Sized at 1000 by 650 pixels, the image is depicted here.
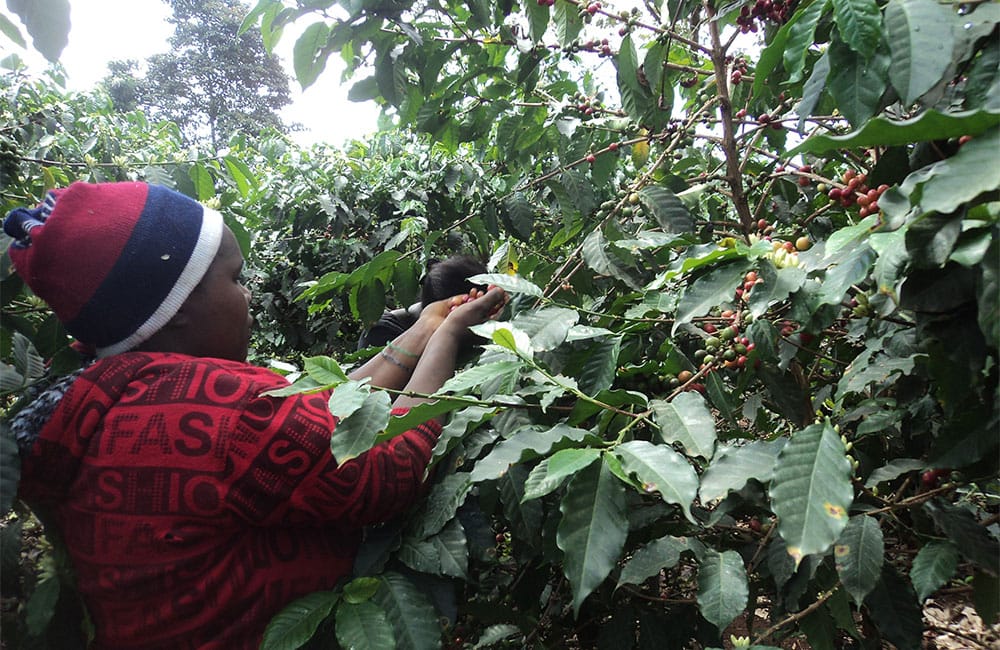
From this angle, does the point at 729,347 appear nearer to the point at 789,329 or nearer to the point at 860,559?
the point at 789,329

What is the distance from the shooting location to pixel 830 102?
149 centimetres

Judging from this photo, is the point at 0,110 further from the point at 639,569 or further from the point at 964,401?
the point at 964,401

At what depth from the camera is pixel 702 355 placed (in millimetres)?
1252

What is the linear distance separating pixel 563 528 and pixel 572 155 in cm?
127

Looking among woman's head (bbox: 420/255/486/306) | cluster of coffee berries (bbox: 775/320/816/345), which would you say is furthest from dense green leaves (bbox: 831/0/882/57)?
woman's head (bbox: 420/255/486/306)

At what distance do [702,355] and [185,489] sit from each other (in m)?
0.97

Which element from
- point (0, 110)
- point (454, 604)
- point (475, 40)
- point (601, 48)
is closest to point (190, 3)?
point (0, 110)

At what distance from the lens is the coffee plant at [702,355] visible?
2.52 feet

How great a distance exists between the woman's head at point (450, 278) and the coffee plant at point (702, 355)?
86mm

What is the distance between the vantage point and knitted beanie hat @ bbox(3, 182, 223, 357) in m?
1.05

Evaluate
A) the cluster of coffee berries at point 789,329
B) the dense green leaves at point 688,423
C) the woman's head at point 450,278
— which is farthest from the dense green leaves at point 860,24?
the woman's head at point 450,278

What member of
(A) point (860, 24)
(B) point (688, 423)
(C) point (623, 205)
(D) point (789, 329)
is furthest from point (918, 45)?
(C) point (623, 205)

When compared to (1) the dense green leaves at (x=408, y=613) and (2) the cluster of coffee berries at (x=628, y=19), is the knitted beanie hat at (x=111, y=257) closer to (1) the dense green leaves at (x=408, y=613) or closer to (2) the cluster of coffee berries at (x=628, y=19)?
(1) the dense green leaves at (x=408, y=613)

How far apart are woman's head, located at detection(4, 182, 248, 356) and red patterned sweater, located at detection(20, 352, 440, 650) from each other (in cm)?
10
